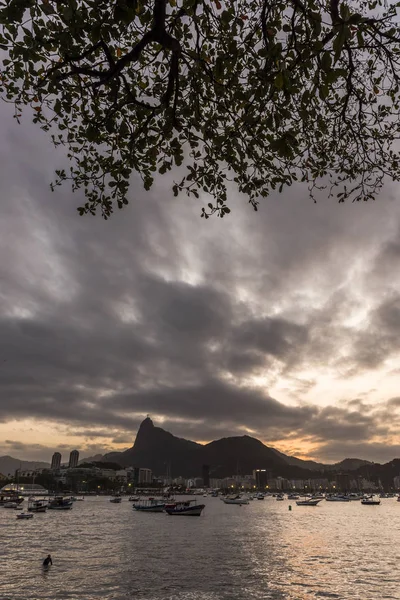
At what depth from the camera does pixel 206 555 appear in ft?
119

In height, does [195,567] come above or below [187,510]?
above

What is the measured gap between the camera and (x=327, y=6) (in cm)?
673

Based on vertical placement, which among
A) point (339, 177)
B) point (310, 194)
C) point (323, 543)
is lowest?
point (323, 543)

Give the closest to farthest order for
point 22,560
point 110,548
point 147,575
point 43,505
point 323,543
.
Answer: point 147,575 < point 22,560 < point 110,548 < point 323,543 < point 43,505

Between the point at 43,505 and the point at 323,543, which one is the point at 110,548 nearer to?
the point at 323,543

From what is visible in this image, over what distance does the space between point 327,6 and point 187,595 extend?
88.0 ft

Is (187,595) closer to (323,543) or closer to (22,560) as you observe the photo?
(22,560)

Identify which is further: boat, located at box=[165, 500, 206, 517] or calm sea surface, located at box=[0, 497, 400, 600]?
boat, located at box=[165, 500, 206, 517]

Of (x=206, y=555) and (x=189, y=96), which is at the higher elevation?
(x=189, y=96)

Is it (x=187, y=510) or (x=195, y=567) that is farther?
(x=187, y=510)

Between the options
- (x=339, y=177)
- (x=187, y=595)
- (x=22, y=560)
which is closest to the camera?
(x=339, y=177)

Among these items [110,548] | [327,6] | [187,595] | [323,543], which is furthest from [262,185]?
[323,543]

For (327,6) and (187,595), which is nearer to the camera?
(327,6)

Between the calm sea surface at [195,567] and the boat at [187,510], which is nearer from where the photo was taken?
the calm sea surface at [195,567]
